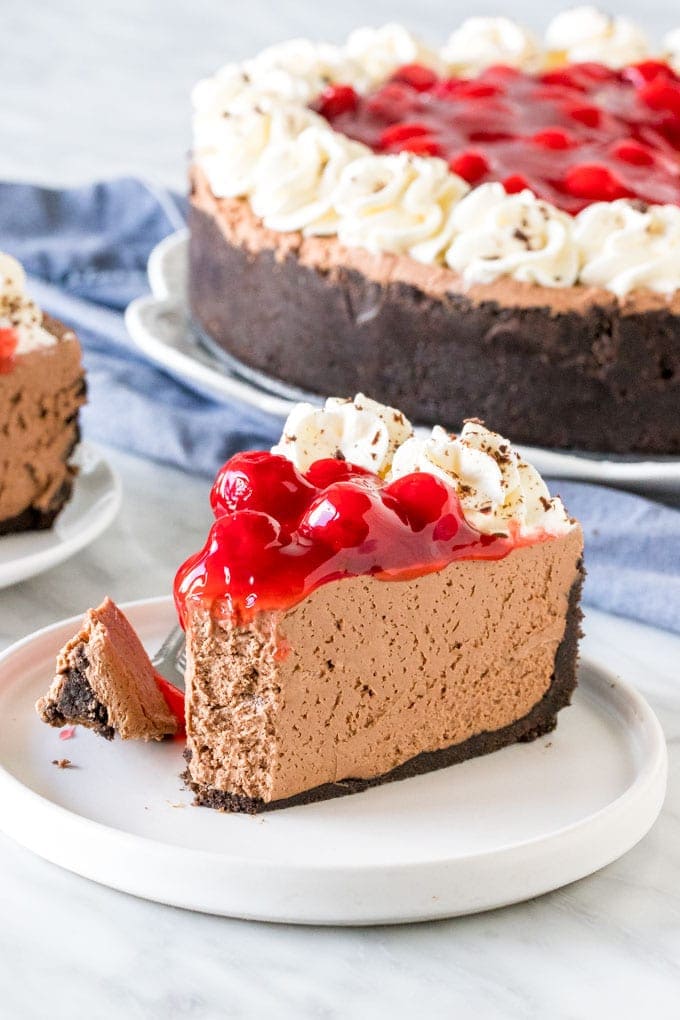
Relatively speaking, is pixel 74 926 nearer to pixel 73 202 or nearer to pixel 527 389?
pixel 527 389

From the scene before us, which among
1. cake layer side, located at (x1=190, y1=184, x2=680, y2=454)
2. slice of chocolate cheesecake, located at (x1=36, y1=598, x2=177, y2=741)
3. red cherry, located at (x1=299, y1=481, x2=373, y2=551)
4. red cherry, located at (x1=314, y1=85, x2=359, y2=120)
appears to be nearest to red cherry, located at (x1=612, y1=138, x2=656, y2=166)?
cake layer side, located at (x1=190, y1=184, x2=680, y2=454)

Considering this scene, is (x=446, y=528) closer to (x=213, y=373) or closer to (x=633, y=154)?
(x=213, y=373)

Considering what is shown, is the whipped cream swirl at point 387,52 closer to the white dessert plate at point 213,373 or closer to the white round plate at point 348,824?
the white dessert plate at point 213,373

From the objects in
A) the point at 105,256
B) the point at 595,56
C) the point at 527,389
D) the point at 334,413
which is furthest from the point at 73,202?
the point at 334,413

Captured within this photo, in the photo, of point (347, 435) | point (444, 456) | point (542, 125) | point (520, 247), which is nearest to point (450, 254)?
point (520, 247)

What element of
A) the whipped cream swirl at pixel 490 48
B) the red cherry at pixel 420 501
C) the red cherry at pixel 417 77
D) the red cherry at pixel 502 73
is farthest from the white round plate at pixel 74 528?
the whipped cream swirl at pixel 490 48

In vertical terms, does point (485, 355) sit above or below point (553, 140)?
below
